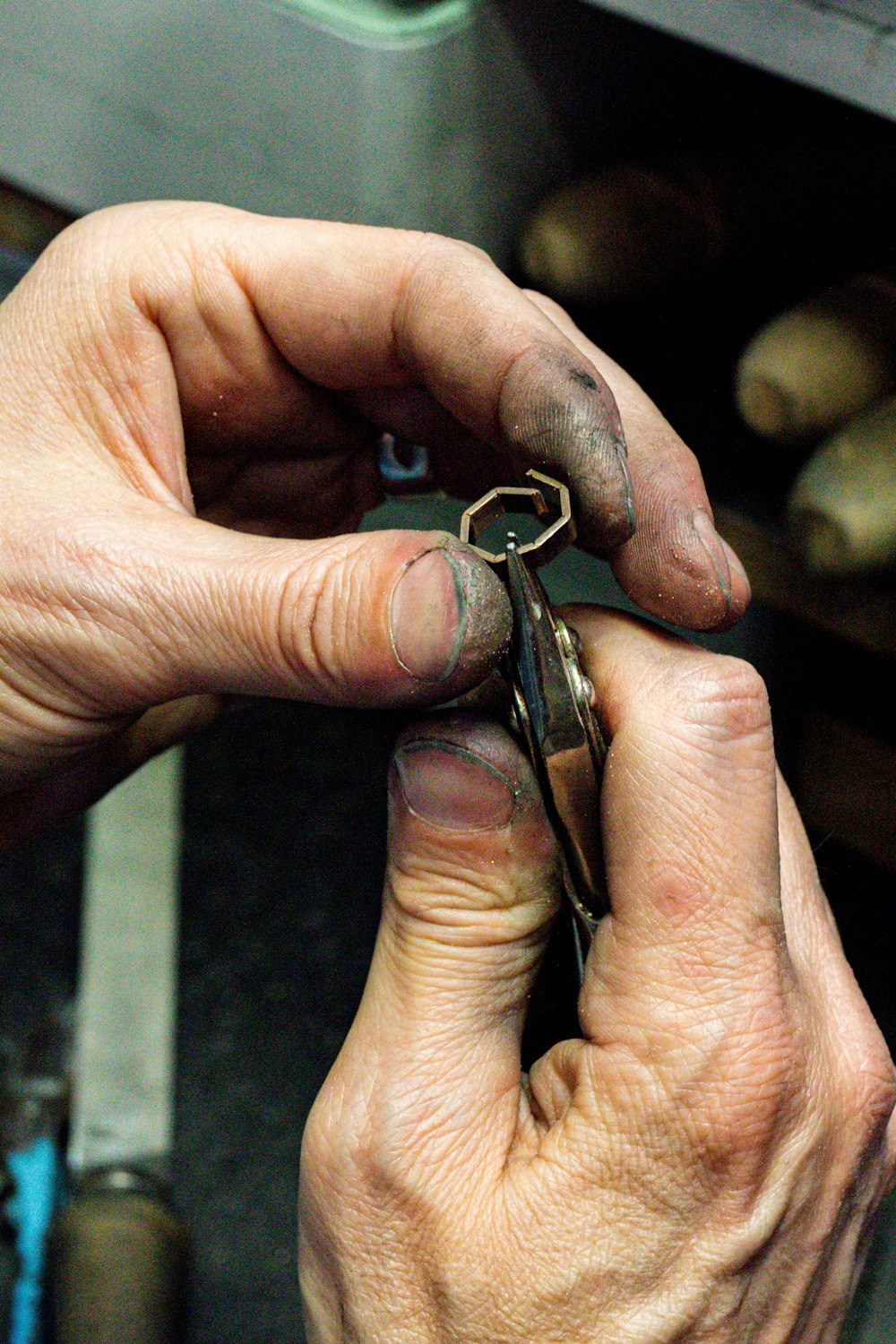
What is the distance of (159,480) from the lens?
44 cm

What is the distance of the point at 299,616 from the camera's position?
1.14 feet

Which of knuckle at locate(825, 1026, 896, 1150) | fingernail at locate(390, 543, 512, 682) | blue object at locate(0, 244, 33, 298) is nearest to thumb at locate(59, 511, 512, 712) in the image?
fingernail at locate(390, 543, 512, 682)

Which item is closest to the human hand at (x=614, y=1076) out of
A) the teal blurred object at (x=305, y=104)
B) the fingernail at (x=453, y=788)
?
the fingernail at (x=453, y=788)

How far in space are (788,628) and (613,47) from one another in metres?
0.24

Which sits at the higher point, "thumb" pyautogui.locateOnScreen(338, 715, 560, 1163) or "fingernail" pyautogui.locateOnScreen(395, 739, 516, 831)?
"fingernail" pyautogui.locateOnScreen(395, 739, 516, 831)

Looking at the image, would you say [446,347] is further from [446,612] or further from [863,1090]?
[863,1090]

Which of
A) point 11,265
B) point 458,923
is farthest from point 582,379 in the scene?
point 11,265

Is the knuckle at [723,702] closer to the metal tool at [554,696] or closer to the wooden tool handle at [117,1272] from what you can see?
the metal tool at [554,696]

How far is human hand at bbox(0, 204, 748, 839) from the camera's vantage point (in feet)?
1.14

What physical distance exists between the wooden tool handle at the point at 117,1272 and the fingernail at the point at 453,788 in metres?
0.49

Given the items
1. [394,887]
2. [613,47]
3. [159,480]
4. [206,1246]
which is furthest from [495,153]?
[206,1246]

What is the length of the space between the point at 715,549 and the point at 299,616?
13cm

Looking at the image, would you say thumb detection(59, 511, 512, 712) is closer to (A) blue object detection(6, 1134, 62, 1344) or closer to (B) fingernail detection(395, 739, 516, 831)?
(B) fingernail detection(395, 739, 516, 831)

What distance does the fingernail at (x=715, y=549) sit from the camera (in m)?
0.39
